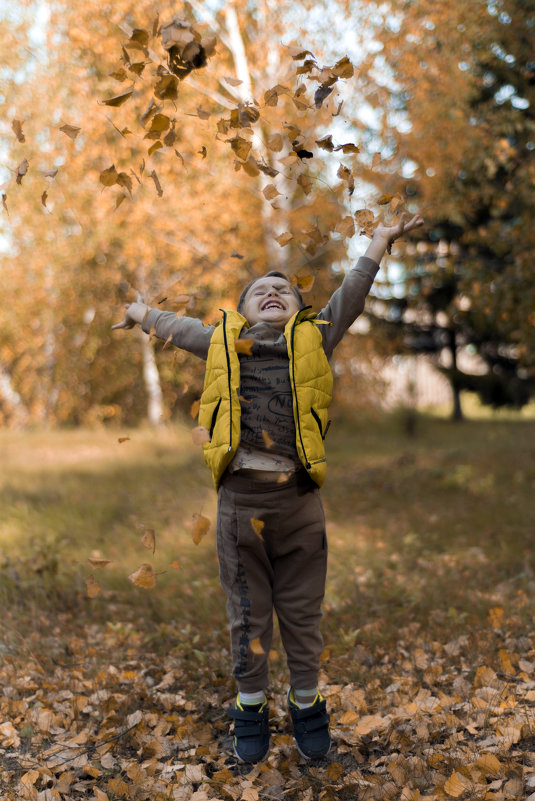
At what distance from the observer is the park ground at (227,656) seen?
255 centimetres

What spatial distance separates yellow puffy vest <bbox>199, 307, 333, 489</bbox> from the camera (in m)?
2.49

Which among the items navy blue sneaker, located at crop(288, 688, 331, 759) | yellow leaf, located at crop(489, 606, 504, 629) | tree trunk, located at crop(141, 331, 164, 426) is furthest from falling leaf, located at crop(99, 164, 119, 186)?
tree trunk, located at crop(141, 331, 164, 426)

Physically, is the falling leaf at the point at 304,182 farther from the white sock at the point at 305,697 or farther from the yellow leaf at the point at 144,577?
the white sock at the point at 305,697

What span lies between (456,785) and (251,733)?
2.57ft

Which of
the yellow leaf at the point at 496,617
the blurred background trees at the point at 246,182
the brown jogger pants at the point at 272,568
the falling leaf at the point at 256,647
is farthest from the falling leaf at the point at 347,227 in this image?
the yellow leaf at the point at 496,617

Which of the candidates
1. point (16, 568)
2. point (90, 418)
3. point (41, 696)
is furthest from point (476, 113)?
point (90, 418)

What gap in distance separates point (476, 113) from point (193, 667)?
742 centimetres

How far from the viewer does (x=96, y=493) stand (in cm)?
729

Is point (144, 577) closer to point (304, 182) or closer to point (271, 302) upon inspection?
point (271, 302)

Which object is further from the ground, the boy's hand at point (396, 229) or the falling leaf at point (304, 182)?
the falling leaf at point (304, 182)

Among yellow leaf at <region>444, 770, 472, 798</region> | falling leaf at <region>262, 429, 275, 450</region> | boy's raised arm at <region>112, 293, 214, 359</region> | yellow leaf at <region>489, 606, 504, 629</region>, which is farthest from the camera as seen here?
yellow leaf at <region>489, 606, 504, 629</region>

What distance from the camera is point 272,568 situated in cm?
266

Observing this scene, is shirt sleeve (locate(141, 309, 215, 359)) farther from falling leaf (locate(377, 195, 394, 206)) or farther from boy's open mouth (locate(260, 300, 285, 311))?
falling leaf (locate(377, 195, 394, 206))

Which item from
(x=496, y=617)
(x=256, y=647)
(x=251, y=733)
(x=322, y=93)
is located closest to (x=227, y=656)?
(x=251, y=733)
